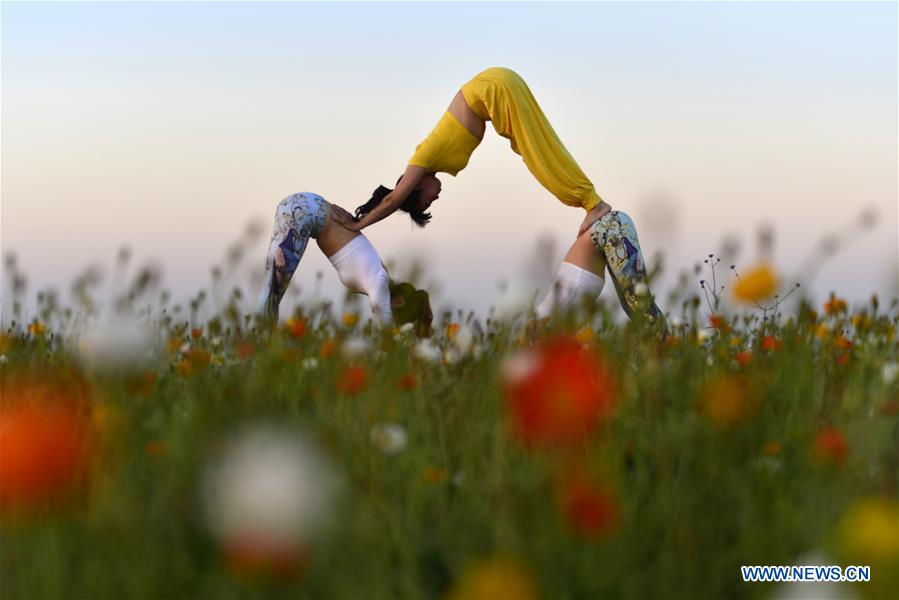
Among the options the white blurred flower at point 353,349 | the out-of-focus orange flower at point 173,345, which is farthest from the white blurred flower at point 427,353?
the out-of-focus orange flower at point 173,345

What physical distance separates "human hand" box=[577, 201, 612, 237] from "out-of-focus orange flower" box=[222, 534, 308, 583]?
4.81 m

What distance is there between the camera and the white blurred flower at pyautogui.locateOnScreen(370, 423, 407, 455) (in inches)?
91.7

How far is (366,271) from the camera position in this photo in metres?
6.41

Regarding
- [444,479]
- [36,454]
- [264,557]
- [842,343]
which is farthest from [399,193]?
[264,557]

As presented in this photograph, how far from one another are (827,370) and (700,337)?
778mm

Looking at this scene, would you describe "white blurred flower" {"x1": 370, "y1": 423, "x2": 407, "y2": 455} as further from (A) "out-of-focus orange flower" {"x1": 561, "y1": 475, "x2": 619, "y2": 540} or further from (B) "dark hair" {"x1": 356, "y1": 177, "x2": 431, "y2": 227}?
(B) "dark hair" {"x1": 356, "y1": 177, "x2": 431, "y2": 227}

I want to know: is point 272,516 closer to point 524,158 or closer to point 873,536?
point 873,536

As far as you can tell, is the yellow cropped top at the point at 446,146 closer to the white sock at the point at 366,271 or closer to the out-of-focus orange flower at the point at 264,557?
the white sock at the point at 366,271

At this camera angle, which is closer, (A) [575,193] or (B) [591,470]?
(B) [591,470]

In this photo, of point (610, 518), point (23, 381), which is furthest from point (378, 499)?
point (23, 381)

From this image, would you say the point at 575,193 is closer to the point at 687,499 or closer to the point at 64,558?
the point at 687,499

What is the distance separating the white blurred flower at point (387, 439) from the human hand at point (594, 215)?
3819mm

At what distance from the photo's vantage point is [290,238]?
6.35 metres

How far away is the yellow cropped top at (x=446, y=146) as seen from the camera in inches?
239
